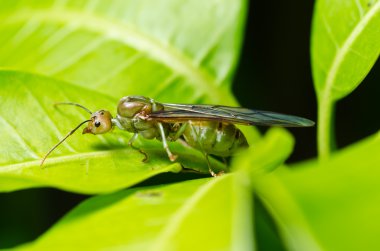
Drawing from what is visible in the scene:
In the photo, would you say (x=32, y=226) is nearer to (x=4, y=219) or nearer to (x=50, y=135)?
(x=4, y=219)

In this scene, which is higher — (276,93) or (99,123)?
(276,93)

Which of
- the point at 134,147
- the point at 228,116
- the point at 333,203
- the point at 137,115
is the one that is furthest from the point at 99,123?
the point at 333,203

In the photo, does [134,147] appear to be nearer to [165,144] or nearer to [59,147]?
[165,144]

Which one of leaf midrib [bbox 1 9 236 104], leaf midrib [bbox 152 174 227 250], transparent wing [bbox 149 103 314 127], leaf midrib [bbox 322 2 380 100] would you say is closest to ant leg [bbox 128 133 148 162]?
transparent wing [bbox 149 103 314 127]

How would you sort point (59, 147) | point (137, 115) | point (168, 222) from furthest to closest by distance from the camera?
1. point (137, 115)
2. point (59, 147)
3. point (168, 222)

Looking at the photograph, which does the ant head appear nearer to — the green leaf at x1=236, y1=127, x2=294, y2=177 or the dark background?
the green leaf at x1=236, y1=127, x2=294, y2=177

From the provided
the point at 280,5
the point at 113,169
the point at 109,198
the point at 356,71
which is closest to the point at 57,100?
the point at 113,169
